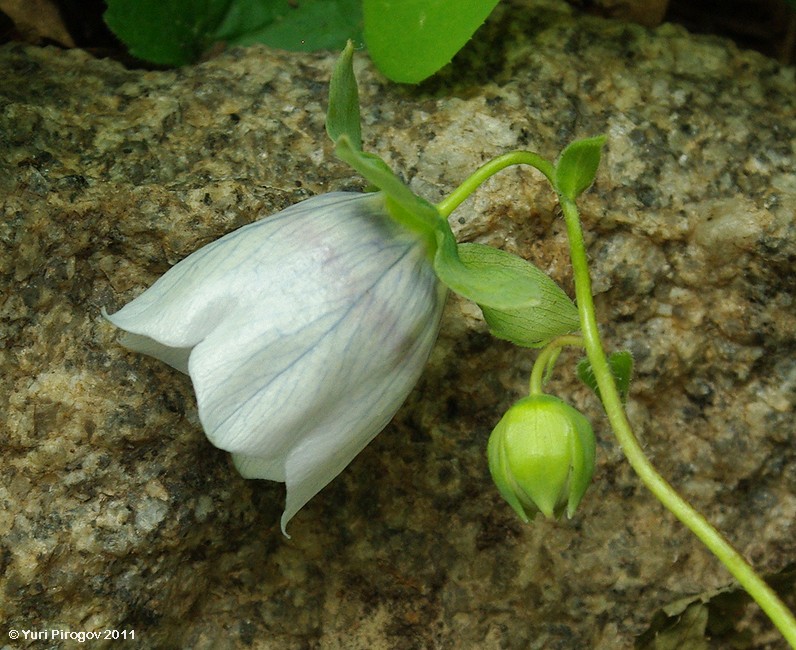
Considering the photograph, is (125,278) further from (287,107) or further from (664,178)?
(664,178)

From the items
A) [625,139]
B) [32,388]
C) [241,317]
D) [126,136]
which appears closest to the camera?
[241,317]

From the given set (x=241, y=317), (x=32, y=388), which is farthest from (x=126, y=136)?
(x=241, y=317)

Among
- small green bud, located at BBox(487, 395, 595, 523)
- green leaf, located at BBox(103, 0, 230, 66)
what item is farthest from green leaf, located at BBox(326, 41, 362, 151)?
green leaf, located at BBox(103, 0, 230, 66)

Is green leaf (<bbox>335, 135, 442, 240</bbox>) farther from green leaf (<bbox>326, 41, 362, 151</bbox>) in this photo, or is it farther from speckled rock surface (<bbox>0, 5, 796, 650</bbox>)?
speckled rock surface (<bbox>0, 5, 796, 650</bbox>)

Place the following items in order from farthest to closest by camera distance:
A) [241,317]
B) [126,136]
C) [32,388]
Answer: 1. [126,136]
2. [32,388]
3. [241,317]

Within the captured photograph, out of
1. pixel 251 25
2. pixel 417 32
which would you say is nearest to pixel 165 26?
Answer: pixel 251 25

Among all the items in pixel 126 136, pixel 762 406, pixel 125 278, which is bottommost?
pixel 762 406

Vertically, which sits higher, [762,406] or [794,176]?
[794,176]

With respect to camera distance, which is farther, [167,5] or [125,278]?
[167,5]
